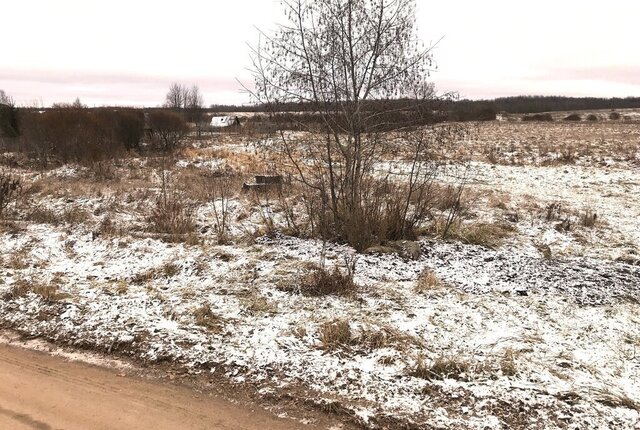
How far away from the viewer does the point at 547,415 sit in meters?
2.97

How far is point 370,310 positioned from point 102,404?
2.45 m

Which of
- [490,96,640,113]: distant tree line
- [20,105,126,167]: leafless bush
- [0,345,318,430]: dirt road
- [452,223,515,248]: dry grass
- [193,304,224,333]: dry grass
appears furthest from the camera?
[490,96,640,113]: distant tree line

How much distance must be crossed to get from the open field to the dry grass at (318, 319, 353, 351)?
0.5 inches

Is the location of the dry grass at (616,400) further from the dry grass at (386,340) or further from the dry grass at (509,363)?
the dry grass at (386,340)

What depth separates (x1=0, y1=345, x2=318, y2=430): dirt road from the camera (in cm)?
292

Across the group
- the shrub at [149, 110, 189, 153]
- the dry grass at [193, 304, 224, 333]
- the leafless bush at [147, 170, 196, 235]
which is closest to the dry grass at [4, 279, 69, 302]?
the dry grass at [193, 304, 224, 333]

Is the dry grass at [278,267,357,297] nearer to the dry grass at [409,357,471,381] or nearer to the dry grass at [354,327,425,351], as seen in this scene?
the dry grass at [354,327,425,351]

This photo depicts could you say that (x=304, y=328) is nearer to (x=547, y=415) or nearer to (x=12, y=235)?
(x=547, y=415)

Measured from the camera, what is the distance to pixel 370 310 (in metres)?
4.47

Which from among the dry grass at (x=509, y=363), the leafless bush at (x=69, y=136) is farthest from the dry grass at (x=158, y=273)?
the leafless bush at (x=69, y=136)

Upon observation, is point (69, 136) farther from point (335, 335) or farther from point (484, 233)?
point (335, 335)

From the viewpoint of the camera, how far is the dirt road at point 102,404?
292cm

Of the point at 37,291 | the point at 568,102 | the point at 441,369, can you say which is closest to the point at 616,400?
the point at 441,369

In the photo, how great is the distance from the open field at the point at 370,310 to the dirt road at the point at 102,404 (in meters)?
0.28
